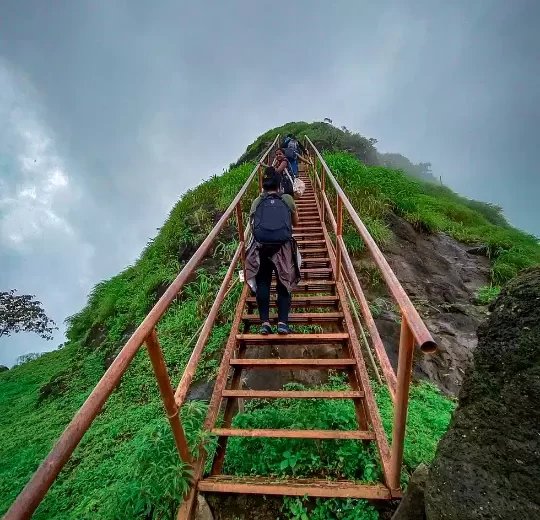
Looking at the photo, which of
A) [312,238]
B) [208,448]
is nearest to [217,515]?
[208,448]

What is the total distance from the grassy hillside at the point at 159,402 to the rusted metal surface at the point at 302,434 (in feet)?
0.34

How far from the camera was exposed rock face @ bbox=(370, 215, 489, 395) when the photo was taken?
4.10 meters

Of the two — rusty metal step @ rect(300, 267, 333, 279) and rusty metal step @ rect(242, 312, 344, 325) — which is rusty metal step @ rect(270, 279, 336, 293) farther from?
rusty metal step @ rect(242, 312, 344, 325)

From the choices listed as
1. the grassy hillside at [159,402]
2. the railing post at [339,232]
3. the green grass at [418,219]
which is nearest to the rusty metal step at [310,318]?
the railing post at [339,232]

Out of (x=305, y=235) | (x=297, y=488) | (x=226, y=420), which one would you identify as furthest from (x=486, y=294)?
(x=297, y=488)

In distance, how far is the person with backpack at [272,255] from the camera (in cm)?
319

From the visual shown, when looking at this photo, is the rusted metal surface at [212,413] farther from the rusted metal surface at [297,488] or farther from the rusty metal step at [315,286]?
the rusty metal step at [315,286]

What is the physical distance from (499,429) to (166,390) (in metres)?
1.44

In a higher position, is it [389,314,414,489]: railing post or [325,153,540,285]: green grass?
[325,153,540,285]: green grass

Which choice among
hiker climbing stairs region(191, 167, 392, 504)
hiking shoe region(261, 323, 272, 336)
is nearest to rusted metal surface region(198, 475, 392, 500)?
hiker climbing stairs region(191, 167, 392, 504)

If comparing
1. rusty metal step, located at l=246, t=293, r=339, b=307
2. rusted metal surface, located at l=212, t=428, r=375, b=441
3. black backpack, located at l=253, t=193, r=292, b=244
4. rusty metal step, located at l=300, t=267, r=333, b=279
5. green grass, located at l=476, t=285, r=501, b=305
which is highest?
black backpack, located at l=253, t=193, r=292, b=244

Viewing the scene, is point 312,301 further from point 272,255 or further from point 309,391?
point 309,391

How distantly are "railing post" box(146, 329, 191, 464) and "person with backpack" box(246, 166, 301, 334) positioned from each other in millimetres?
1424

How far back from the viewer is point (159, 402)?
3533 millimetres
